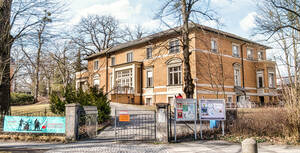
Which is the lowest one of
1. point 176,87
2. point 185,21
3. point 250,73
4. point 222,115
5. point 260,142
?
point 260,142

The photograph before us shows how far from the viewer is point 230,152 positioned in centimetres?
842

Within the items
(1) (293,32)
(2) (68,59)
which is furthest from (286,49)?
(2) (68,59)

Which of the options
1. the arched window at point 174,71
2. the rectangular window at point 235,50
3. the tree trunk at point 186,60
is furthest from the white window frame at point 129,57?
the tree trunk at point 186,60

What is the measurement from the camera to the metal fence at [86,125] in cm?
1153

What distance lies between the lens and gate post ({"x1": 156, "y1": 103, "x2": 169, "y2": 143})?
1024 centimetres

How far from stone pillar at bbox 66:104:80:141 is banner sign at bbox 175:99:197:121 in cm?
454

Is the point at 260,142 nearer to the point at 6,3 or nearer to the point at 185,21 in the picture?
the point at 185,21

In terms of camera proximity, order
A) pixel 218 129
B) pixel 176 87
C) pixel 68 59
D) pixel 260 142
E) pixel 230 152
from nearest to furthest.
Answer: pixel 230 152
pixel 260 142
pixel 218 129
pixel 176 87
pixel 68 59

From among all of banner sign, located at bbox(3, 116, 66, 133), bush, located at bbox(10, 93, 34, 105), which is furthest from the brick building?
banner sign, located at bbox(3, 116, 66, 133)

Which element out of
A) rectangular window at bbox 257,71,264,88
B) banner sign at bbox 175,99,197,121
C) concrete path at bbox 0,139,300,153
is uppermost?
rectangular window at bbox 257,71,264,88

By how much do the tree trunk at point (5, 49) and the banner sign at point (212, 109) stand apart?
10.3 meters

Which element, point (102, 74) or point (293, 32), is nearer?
point (293, 32)

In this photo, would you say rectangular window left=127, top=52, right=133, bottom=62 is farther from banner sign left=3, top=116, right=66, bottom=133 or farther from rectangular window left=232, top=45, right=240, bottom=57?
banner sign left=3, top=116, right=66, bottom=133

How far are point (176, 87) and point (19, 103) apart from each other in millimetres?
25777
